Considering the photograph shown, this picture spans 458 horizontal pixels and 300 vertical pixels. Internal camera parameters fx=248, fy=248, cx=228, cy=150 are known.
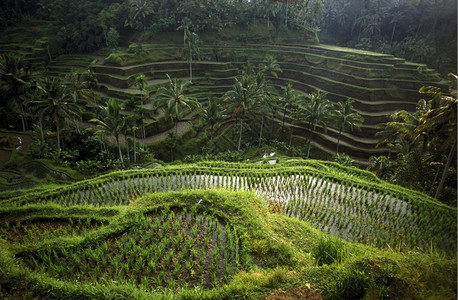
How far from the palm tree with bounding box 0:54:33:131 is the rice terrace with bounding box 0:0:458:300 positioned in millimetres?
151

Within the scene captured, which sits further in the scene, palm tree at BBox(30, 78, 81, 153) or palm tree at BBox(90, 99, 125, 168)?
palm tree at BBox(30, 78, 81, 153)

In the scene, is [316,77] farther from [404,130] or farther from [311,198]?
[311,198]

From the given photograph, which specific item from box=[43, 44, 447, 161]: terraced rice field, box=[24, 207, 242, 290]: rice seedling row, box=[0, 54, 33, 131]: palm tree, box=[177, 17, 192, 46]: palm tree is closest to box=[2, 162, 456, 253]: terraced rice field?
box=[24, 207, 242, 290]: rice seedling row

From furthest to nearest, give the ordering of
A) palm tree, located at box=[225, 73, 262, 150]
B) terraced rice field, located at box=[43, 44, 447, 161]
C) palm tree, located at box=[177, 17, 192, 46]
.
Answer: palm tree, located at box=[177, 17, 192, 46] < terraced rice field, located at box=[43, 44, 447, 161] < palm tree, located at box=[225, 73, 262, 150]

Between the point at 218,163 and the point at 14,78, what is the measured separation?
1813 centimetres

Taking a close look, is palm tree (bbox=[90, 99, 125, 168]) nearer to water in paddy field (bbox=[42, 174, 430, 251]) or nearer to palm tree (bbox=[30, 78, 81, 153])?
palm tree (bbox=[30, 78, 81, 153])

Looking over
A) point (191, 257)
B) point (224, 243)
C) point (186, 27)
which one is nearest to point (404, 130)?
point (224, 243)

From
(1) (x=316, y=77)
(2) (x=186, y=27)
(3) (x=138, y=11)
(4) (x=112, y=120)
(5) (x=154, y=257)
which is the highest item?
(3) (x=138, y=11)

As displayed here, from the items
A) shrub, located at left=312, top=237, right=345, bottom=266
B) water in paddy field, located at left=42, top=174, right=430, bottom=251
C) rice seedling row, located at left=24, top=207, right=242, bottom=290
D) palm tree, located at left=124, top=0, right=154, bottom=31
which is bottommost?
water in paddy field, located at left=42, top=174, right=430, bottom=251

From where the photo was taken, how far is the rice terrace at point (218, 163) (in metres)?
5.69

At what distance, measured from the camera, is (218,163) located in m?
14.4

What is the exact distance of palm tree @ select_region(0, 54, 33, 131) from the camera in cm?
1928

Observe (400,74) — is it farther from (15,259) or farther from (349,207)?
(15,259)

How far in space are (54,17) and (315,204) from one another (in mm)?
50839
